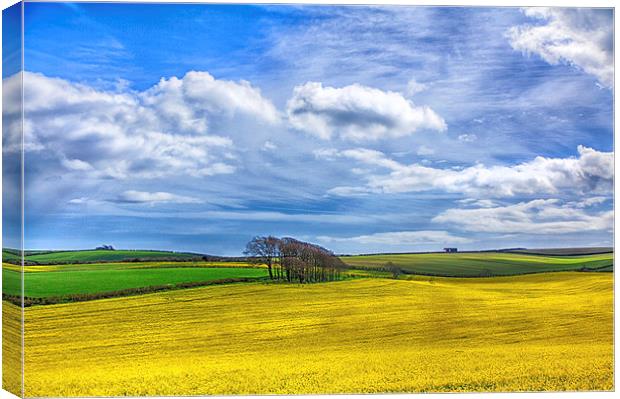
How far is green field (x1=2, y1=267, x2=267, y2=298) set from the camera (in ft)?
31.1

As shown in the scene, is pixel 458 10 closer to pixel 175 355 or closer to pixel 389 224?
pixel 389 224

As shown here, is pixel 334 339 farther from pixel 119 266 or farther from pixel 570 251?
pixel 570 251

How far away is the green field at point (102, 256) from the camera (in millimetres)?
9445

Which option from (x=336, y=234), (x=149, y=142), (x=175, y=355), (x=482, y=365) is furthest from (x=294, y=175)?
(x=482, y=365)

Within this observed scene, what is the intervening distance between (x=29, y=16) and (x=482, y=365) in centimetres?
617

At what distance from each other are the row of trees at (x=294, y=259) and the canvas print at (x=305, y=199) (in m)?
0.02

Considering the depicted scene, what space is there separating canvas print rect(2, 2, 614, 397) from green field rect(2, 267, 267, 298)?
24 mm

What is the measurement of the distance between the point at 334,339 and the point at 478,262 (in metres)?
1.88

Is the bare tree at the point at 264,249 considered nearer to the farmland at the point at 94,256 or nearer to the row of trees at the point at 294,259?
the row of trees at the point at 294,259

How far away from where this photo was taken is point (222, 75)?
32.3ft

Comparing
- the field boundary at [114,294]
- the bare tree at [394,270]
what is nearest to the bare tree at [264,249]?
the field boundary at [114,294]

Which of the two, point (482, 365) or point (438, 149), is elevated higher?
point (438, 149)

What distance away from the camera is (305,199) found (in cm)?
997

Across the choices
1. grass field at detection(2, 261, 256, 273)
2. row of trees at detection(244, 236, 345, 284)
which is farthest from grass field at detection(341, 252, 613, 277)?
grass field at detection(2, 261, 256, 273)
